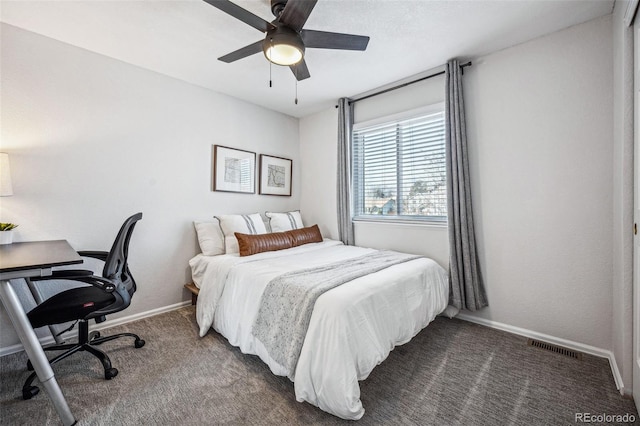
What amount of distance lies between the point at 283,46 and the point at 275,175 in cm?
235

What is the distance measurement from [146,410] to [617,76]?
3.70 metres

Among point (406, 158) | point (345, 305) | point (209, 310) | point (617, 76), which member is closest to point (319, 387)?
point (345, 305)

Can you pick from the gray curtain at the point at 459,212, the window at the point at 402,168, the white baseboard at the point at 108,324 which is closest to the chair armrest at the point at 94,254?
the white baseboard at the point at 108,324

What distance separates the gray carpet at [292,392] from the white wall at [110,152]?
2.91ft

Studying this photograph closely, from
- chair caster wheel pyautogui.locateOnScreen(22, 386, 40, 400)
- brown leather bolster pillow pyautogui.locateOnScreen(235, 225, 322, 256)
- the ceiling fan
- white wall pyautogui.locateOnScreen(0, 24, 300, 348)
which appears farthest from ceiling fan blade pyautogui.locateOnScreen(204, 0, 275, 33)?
chair caster wheel pyautogui.locateOnScreen(22, 386, 40, 400)

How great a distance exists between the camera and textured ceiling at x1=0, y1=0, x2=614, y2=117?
1.92 meters

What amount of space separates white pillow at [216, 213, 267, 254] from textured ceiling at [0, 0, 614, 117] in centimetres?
157

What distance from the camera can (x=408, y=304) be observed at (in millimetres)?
1989

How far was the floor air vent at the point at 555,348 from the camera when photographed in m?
2.08

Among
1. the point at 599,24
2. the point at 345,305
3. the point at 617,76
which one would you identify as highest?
the point at 599,24

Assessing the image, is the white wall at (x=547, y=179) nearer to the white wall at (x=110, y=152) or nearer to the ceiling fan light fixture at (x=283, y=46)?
the ceiling fan light fixture at (x=283, y=46)

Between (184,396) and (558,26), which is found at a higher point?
(558,26)

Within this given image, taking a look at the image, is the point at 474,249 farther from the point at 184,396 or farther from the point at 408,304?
the point at 184,396

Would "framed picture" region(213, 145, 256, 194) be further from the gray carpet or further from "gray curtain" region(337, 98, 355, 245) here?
the gray carpet
